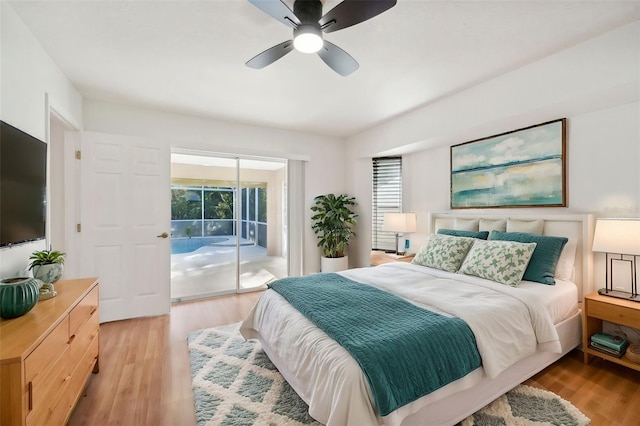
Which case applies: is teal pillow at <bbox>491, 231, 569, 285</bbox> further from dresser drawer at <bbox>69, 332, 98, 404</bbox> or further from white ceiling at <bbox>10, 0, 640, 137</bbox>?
dresser drawer at <bbox>69, 332, 98, 404</bbox>

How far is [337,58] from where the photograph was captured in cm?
200

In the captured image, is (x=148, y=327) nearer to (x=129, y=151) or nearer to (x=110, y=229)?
(x=110, y=229)

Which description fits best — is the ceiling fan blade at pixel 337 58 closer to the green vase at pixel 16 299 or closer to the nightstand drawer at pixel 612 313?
the green vase at pixel 16 299

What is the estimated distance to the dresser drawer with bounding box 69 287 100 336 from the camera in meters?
1.64

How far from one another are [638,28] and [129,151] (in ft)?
15.1

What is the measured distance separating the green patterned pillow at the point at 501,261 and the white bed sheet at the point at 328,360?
10cm

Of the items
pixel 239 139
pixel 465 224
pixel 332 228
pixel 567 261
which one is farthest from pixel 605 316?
pixel 239 139

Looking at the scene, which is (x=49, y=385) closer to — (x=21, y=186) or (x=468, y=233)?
(x=21, y=186)

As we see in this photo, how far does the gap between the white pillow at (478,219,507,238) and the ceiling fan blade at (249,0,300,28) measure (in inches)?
106

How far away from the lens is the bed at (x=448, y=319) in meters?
1.34

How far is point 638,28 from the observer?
1.94 metres

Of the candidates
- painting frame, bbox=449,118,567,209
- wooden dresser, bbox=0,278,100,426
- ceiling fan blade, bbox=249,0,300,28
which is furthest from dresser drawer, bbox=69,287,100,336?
painting frame, bbox=449,118,567,209

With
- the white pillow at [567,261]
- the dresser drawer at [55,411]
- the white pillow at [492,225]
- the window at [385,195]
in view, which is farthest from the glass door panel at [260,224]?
the white pillow at [567,261]

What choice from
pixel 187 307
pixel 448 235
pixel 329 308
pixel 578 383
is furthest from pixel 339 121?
pixel 578 383
